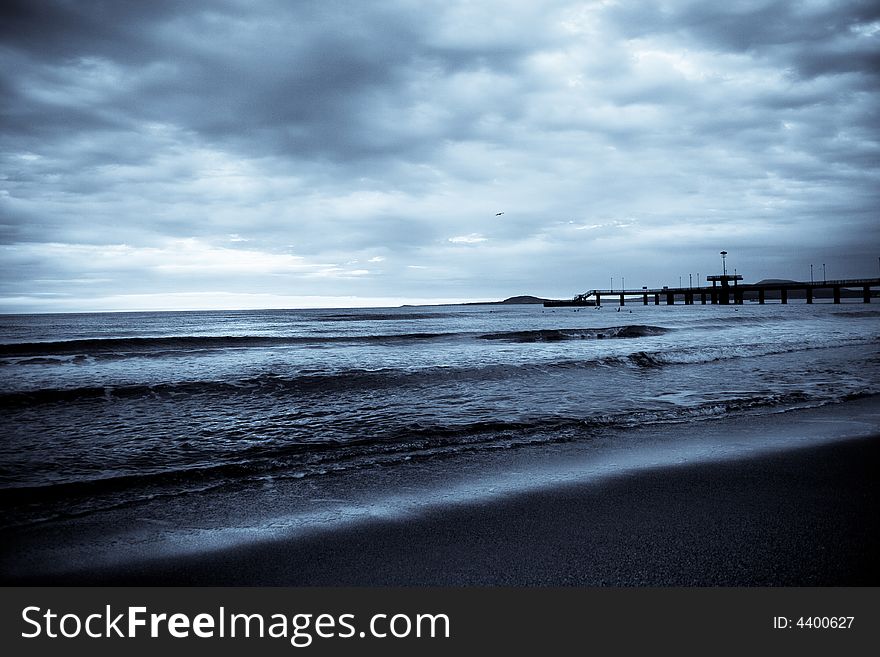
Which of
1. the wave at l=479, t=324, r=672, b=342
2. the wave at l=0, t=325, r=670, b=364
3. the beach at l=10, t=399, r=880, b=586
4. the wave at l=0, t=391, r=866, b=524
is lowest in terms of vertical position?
the wave at l=0, t=391, r=866, b=524

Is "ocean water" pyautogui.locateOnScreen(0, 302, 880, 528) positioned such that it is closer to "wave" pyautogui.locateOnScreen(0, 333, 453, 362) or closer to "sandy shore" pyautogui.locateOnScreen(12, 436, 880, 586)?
"sandy shore" pyautogui.locateOnScreen(12, 436, 880, 586)

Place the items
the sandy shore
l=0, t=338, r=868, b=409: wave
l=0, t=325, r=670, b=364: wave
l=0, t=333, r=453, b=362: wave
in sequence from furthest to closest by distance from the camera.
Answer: l=0, t=333, r=453, b=362: wave → l=0, t=325, r=670, b=364: wave → l=0, t=338, r=868, b=409: wave → the sandy shore

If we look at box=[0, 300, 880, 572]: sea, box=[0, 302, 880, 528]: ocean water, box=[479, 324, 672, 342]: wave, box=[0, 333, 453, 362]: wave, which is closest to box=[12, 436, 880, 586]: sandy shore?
box=[0, 300, 880, 572]: sea

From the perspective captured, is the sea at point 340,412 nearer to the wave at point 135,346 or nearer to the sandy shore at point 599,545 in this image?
the sandy shore at point 599,545

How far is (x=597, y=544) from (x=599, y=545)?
0.02m

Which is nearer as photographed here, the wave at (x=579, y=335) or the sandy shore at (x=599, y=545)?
the sandy shore at (x=599, y=545)

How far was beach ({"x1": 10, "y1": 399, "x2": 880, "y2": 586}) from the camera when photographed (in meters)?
A: 2.89

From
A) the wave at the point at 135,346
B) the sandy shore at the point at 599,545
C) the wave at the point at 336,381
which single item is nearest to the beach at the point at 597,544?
the sandy shore at the point at 599,545

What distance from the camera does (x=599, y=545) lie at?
130 inches

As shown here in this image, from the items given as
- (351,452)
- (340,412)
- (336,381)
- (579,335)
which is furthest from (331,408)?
(579,335)

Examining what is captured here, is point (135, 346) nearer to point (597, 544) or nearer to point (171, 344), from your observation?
point (171, 344)

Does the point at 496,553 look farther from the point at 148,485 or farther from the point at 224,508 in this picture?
the point at 148,485

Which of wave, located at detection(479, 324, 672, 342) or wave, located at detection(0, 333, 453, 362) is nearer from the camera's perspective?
wave, located at detection(0, 333, 453, 362)

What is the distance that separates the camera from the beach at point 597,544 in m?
2.89
